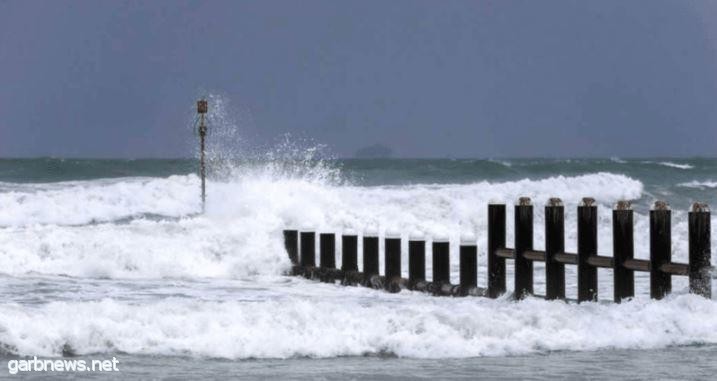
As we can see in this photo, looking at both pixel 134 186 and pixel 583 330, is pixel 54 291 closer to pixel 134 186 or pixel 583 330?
pixel 583 330

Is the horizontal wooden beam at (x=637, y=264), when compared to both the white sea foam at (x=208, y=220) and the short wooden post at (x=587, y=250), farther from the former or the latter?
the white sea foam at (x=208, y=220)

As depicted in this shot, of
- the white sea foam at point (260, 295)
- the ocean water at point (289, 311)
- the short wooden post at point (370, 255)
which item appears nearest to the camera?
the ocean water at point (289, 311)

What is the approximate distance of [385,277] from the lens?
17281 millimetres

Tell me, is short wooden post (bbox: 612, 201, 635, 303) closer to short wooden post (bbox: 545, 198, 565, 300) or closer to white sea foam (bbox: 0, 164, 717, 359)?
white sea foam (bbox: 0, 164, 717, 359)

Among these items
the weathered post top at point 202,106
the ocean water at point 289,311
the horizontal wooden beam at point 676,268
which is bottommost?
the ocean water at point 289,311

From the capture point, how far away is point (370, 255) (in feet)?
58.3

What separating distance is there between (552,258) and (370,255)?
4.11 m

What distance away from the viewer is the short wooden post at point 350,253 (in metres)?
18.5

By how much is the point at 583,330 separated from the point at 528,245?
2935 mm

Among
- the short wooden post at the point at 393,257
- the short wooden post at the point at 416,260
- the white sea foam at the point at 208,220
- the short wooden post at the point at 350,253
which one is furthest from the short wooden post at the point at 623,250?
the short wooden post at the point at 350,253

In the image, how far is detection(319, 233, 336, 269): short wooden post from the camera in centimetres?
1895

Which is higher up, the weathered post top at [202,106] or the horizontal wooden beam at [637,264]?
the weathered post top at [202,106]

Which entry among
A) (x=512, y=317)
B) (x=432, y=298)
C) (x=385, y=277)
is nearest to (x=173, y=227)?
(x=385, y=277)

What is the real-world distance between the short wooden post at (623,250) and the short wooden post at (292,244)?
7.78m
